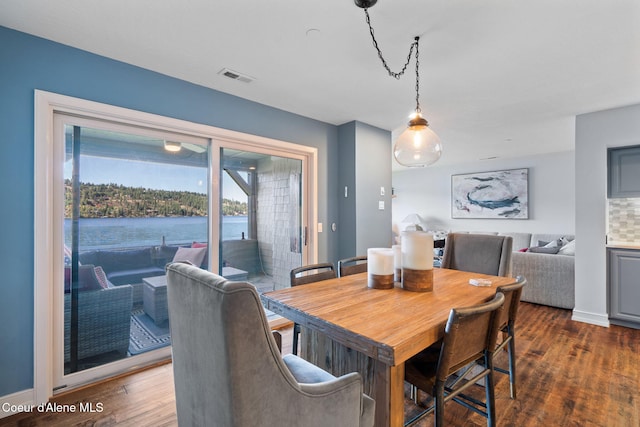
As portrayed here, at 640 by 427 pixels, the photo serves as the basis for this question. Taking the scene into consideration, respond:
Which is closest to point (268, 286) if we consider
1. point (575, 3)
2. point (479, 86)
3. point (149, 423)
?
point (149, 423)

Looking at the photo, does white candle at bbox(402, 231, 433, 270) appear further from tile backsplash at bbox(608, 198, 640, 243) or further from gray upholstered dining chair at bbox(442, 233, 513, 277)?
tile backsplash at bbox(608, 198, 640, 243)

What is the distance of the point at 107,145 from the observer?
233 centimetres

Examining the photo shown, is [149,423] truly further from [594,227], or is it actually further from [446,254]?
[594,227]

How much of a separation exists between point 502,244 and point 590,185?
5.82 feet

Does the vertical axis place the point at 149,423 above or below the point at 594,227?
below

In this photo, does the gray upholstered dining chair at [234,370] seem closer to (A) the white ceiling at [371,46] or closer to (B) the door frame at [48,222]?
(B) the door frame at [48,222]

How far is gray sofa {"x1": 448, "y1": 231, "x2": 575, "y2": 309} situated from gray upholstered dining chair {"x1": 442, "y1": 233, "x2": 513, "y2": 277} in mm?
1572

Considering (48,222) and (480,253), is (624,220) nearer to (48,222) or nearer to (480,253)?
(480,253)

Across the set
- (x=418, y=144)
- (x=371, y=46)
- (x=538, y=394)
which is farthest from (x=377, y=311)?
(x=371, y=46)

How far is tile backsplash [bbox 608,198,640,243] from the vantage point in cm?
348

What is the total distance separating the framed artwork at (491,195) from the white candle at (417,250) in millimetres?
5386

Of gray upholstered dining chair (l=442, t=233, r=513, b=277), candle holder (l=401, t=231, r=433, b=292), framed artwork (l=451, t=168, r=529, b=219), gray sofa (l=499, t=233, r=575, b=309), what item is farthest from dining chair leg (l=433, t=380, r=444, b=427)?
framed artwork (l=451, t=168, r=529, b=219)

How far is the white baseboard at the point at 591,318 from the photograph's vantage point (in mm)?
3256

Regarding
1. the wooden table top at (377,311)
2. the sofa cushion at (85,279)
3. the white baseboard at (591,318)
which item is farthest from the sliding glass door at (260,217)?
the white baseboard at (591,318)
